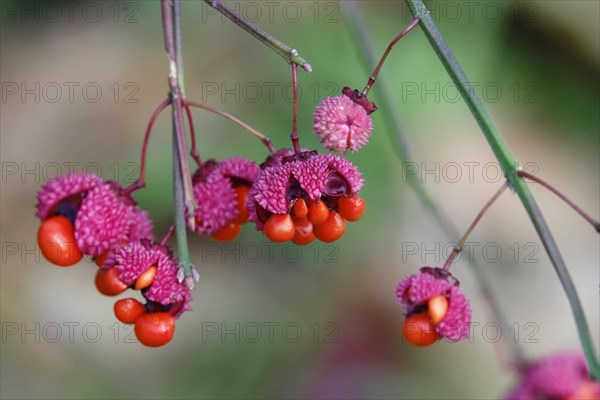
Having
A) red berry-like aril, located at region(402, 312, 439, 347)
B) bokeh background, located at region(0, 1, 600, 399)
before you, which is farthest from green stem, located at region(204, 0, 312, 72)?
bokeh background, located at region(0, 1, 600, 399)

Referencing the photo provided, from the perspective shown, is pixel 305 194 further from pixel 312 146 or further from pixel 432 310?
pixel 312 146

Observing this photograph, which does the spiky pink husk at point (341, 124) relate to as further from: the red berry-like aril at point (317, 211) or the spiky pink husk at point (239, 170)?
the spiky pink husk at point (239, 170)

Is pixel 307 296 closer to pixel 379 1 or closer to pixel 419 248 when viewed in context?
pixel 419 248

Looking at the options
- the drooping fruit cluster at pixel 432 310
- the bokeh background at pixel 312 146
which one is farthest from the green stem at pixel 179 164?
the bokeh background at pixel 312 146

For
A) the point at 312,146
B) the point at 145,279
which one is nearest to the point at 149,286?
the point at 145,279

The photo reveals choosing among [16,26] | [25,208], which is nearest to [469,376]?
[25,208]

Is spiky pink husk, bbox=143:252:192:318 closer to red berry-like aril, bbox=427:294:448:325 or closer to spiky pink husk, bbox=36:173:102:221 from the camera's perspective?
spiky pink husk, bbox=36:173:102:221
